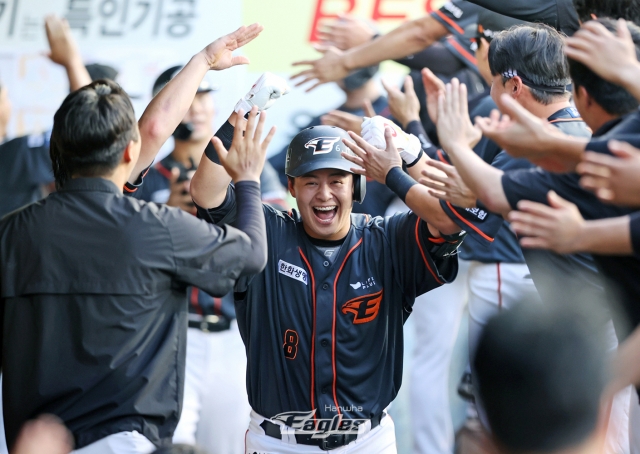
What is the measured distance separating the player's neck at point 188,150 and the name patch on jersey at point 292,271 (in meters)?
2.14

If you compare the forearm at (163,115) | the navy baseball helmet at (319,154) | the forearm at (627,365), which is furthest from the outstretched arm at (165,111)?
the forearm at (627,365)

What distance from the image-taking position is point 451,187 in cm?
277

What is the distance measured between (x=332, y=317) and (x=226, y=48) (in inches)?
41.8

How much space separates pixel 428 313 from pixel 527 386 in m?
3.31

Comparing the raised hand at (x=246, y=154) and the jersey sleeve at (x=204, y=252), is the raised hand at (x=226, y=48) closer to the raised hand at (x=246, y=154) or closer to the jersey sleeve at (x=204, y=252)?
the raised hand at (x=246, y=154)

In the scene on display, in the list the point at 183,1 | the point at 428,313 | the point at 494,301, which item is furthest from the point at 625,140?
the point at 183,1

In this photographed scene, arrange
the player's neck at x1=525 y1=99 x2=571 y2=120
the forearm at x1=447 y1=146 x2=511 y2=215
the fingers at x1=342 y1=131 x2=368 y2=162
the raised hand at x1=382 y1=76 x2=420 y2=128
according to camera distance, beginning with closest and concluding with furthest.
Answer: the forearm at x1=447 y1=146 x2=511 y2=215, the fingers at x1=342 y1=131 x2=368 y2=162, the player's neck at x1=525 y1=99 x2=571 y2=120, the raised hand at x1=382 y1=76 x2=420 y2=128

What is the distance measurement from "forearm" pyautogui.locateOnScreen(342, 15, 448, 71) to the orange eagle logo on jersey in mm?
1919

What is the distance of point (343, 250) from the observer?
3.27 m

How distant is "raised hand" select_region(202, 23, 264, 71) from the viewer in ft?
10.4

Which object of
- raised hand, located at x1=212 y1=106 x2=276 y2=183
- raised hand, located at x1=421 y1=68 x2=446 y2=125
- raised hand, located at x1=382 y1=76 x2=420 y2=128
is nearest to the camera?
raised hand, located at x1=212 y1=106 x2=276 y2=183

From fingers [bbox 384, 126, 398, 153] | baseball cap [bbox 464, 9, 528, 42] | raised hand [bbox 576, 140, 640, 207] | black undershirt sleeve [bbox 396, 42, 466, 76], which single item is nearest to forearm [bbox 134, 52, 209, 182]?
fingers [bbox 384, 126, 398, 153]

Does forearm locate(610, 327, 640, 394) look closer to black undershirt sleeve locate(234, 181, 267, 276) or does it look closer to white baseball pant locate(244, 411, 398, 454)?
black undershirt sleeve locate(234, 181, 267, 276)

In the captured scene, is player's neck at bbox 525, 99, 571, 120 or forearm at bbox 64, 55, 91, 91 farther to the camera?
forearm at bbox 64, 55, 91, 91
